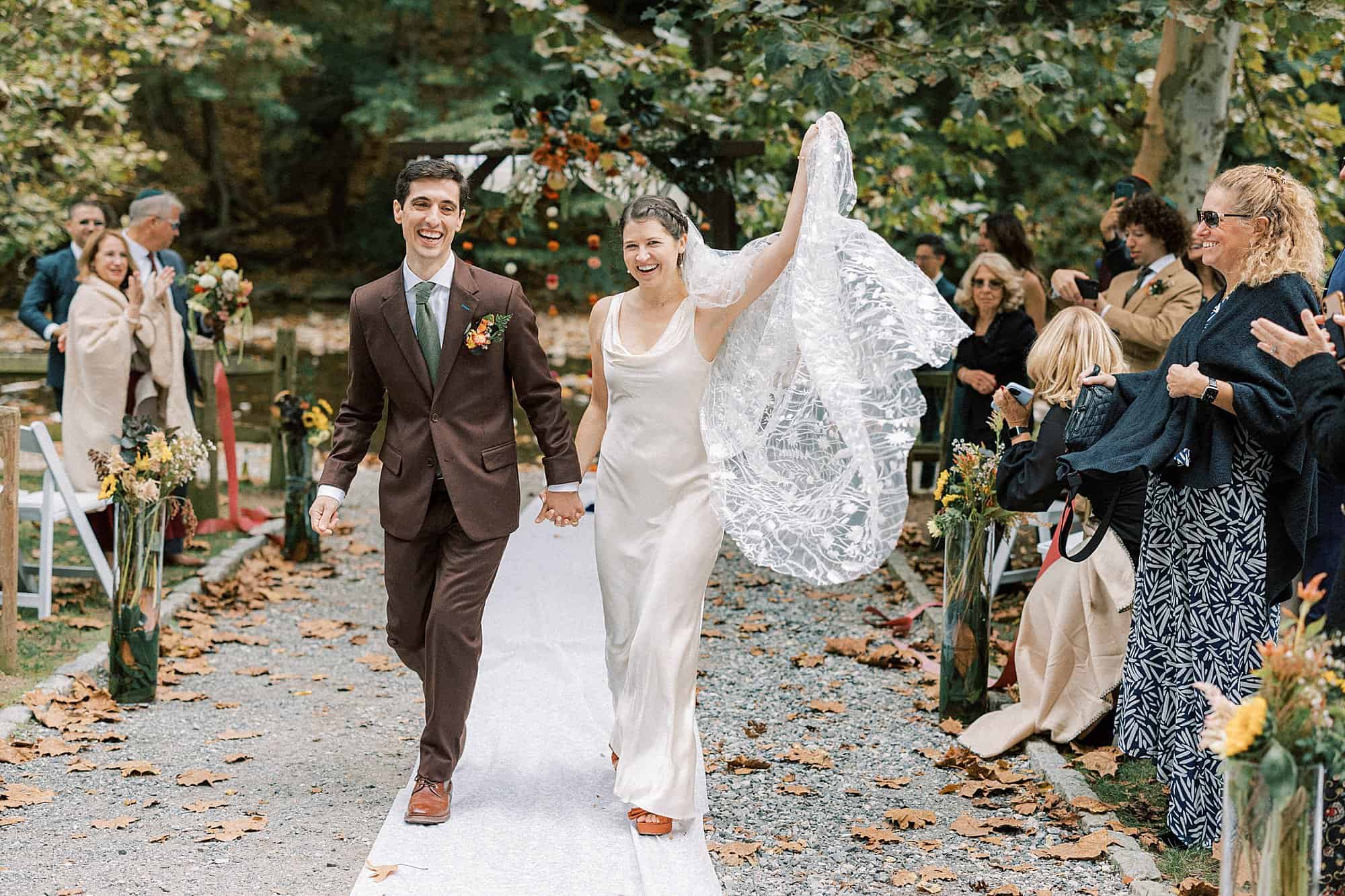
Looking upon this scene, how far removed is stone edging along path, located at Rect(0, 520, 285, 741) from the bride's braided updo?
3402 mm

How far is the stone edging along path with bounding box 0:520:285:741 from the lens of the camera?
19.7 feet

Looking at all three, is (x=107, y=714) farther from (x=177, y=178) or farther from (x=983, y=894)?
(x=177, y=178)

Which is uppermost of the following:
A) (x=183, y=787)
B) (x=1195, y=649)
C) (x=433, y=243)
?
(x=433, y=243)

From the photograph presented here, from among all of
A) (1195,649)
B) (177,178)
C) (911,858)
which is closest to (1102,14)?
(1195,649)

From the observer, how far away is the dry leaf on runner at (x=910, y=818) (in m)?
5.05

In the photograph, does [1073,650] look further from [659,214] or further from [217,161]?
[217,161]

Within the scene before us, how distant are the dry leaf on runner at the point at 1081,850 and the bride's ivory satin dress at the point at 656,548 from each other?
4.03 ft

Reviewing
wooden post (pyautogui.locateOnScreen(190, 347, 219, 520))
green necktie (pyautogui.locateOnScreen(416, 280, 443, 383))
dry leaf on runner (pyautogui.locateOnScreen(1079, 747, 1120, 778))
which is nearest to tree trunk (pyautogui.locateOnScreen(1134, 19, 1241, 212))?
dry leaf on runner (pyautogui.locateOnScreen(1079, 747, 1120, 778))

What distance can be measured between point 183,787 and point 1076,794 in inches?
133

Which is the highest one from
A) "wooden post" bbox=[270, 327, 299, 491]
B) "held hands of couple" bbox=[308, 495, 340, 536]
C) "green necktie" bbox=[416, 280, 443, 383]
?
"green necktie" bbox=[416, 280, 443, 383]

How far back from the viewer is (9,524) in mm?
6484

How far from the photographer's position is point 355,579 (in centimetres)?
905

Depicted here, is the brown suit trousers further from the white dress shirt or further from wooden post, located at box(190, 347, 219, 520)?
wooden post, located at box(190, 347, 219, 520)

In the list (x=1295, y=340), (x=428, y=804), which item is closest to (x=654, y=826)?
(x=428, y=804)
